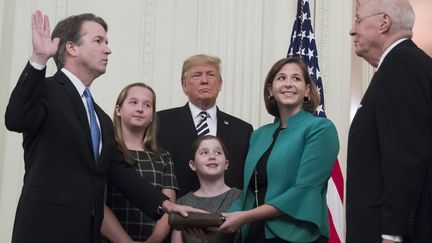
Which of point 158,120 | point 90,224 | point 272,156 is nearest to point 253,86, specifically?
point 158,120

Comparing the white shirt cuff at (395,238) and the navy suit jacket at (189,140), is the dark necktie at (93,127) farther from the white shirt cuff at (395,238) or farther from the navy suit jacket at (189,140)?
the white shirt cuff at (395,238)

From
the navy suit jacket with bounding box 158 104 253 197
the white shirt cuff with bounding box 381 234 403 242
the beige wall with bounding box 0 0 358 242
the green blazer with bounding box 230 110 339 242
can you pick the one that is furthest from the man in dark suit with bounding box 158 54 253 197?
the white shirt cuff with bounding box 381 234 403 242

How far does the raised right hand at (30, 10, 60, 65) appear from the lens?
120 inches

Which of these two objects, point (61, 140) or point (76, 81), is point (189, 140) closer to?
point (76, 81)

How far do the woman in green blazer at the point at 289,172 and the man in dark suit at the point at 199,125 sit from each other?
47 cm

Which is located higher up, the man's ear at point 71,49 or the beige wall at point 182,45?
the beige wall at point 182,45

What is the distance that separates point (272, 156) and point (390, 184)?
3.27ft

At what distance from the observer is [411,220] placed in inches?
112

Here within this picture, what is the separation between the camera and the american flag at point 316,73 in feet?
17.0

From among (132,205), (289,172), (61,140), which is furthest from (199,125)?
(61,140)

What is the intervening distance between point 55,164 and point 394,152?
1400 mm

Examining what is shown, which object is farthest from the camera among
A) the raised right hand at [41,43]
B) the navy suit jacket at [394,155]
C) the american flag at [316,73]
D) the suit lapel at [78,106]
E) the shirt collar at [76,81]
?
the american flag at [316,73]

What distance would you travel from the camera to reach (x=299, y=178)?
3.68m

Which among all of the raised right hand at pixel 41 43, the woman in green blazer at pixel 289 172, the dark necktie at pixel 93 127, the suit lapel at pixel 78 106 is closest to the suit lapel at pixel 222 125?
the woman in green blazer at pixel 289 172
